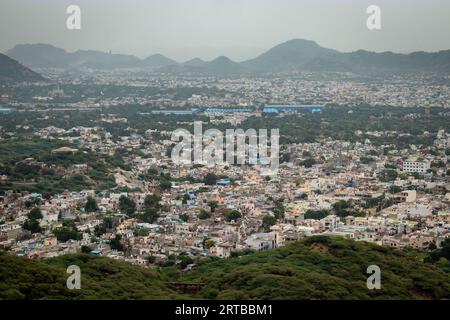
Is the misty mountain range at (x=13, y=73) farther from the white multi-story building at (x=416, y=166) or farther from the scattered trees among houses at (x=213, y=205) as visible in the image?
the scattered trees among houses at (x=213, y=205)

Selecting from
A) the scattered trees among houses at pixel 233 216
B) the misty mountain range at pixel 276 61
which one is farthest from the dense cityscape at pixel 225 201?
the misty mountain range at pixel 276 61

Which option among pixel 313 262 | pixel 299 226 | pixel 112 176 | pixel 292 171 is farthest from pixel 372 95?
pixel 313 262

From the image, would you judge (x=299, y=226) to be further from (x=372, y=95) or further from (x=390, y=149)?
(x=372, y=95)

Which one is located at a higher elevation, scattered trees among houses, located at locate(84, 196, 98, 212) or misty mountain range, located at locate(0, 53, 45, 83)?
misty mountain range, located at locate(0, 53, 45, 83)

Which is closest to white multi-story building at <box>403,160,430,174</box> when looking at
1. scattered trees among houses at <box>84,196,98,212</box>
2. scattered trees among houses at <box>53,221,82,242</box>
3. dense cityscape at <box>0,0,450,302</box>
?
dense cityscape at <box>0,0,450,302</box>

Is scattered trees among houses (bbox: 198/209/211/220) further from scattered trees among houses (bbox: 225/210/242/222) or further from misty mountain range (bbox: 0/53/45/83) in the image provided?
misty mountain range (bbox: 0/53/45/83)

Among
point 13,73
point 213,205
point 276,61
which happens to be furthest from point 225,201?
point 276,61
